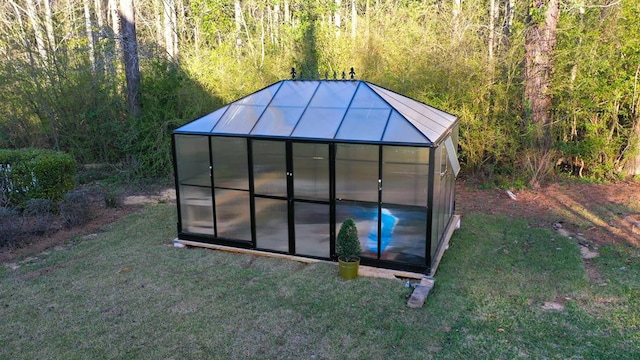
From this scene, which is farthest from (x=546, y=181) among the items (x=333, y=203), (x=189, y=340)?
(x=189, y=340)

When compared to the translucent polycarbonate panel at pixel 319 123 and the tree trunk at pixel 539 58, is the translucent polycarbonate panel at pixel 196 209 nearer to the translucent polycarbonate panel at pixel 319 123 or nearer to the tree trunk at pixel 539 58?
the translucent polycarbonate panel at pixel 319 123

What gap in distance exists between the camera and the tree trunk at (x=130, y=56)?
35.0 feet

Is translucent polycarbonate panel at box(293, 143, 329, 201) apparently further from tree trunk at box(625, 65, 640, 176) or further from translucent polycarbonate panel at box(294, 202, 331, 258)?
tree trunk at box(625, 65, 640, 176)

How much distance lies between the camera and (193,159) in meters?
6.52

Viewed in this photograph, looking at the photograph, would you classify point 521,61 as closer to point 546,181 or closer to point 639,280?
point 546,181

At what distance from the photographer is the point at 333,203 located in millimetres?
5848

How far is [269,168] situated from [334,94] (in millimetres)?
1349

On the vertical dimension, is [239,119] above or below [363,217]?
above

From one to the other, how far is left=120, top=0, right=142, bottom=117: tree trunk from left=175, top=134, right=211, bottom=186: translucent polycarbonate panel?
501cm

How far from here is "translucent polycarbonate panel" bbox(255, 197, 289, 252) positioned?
20.2 ft

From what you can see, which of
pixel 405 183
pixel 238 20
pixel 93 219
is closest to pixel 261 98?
pixel 405 183

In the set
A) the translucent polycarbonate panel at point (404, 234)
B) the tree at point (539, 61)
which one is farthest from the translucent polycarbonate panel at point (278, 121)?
the tree at point (539, 61)

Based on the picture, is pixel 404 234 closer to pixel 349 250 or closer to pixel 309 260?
pixel 349 250

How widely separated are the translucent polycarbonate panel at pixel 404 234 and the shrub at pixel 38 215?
529cm
